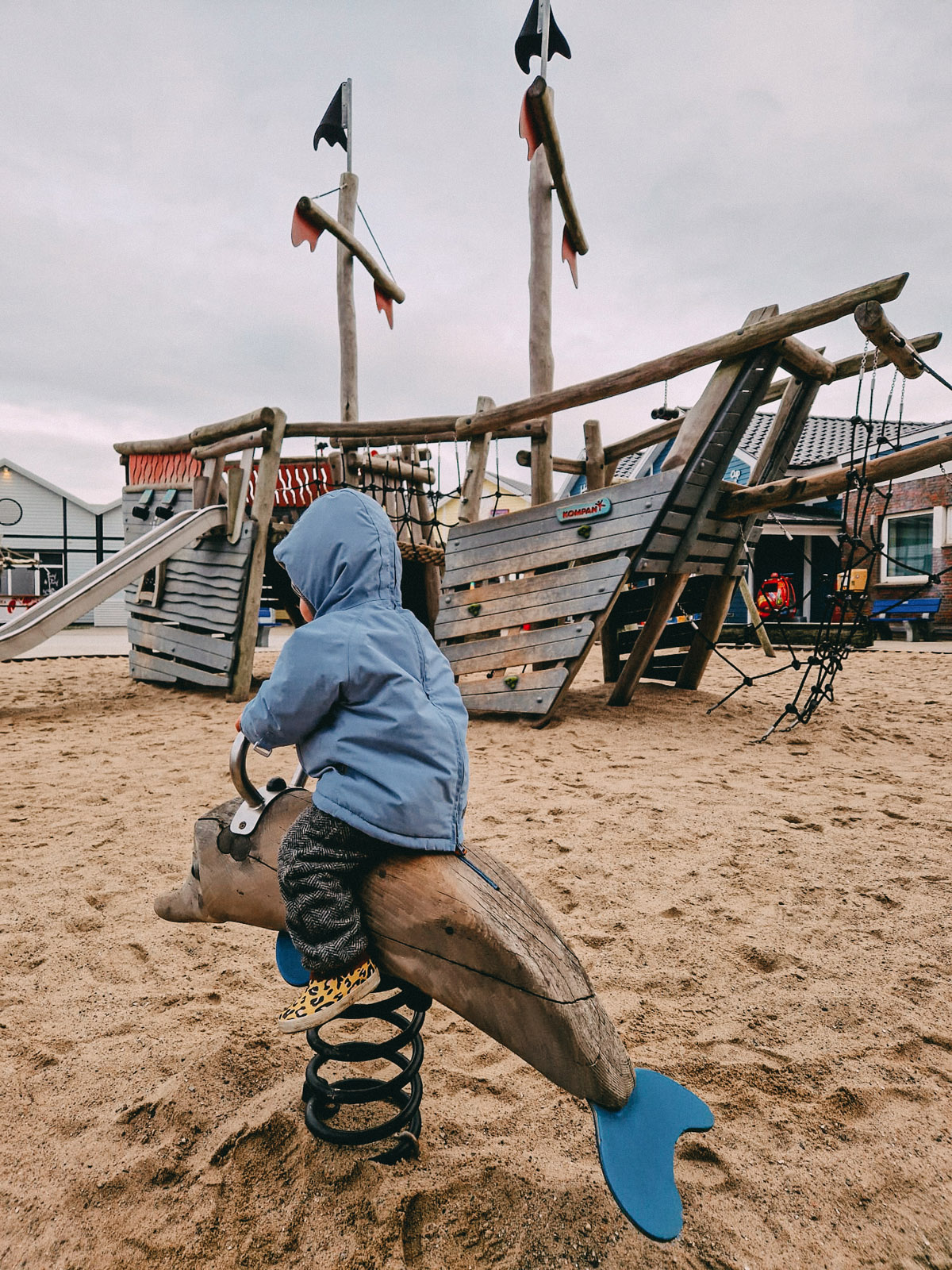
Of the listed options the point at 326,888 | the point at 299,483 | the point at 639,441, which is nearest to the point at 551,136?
the point at 639,441

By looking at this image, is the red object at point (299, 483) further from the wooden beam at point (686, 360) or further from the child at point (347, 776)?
the child at point (347, 776)

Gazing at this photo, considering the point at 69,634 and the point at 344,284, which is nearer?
the point at 344,284

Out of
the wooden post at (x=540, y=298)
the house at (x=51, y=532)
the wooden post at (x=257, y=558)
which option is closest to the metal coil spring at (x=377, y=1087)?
the wooden post at (x=257, y=558)

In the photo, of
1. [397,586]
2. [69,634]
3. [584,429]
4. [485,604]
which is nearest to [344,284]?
[584,429]

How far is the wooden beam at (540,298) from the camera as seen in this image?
317 inches

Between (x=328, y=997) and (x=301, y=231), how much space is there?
36.7ft

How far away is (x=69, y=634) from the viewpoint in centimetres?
2031

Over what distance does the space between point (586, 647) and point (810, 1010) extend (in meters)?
4.25

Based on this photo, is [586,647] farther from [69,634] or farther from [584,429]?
[69,634]

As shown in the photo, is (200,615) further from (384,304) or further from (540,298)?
(384,304)

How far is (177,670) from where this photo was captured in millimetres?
9000

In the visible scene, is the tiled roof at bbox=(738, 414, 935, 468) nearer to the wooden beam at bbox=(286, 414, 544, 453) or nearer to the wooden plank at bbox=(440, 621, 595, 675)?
the wooden beam at bbox=(286, 414, 544, 453)

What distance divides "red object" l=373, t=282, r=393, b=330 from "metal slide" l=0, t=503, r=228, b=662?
5.32 m

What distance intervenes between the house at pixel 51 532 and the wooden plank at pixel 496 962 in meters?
24.1
